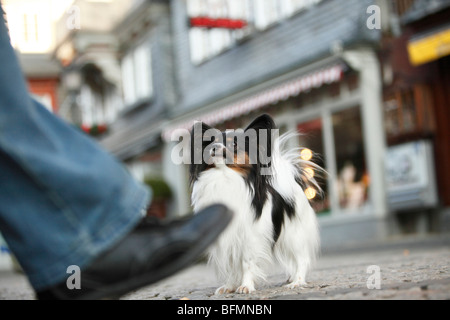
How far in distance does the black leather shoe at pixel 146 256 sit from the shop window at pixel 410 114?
9.46 meters

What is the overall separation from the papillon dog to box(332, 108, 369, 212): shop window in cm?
799

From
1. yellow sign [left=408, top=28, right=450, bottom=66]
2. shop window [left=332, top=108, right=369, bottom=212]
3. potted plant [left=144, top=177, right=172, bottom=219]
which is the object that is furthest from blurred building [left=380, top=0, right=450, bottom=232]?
potted plant [left=144, top=177, right=172, bottom=219]

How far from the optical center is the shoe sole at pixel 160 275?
211 cm

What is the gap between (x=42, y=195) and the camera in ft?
6.33

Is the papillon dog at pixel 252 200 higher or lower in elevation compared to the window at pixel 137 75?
lower

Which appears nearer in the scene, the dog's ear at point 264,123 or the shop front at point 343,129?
the dog's ear at point 264,123

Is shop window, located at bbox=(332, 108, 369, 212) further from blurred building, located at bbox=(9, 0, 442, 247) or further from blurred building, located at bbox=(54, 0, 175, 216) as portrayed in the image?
blurred building, located at bbox=(54, 0, 175, 216)

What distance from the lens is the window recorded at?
20.6 meters

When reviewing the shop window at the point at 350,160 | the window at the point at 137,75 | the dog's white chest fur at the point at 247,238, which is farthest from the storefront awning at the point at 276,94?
the dog's white chest fur at the point at 247,238

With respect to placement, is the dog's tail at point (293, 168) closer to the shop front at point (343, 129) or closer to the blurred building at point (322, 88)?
the blurred building at point (322, 88)

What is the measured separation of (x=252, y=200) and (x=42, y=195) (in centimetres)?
219

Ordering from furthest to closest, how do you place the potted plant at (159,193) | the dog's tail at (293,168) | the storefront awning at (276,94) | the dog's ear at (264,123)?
1. the potted plant at (159,193)
2. the storefront awning at (276,94)
3. the dog's tail at (293,168)
4. the dog's ear at (264,123)

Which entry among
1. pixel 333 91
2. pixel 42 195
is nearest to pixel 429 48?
pixel 333 91

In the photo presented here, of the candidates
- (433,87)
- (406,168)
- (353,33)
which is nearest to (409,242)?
(406,168)
